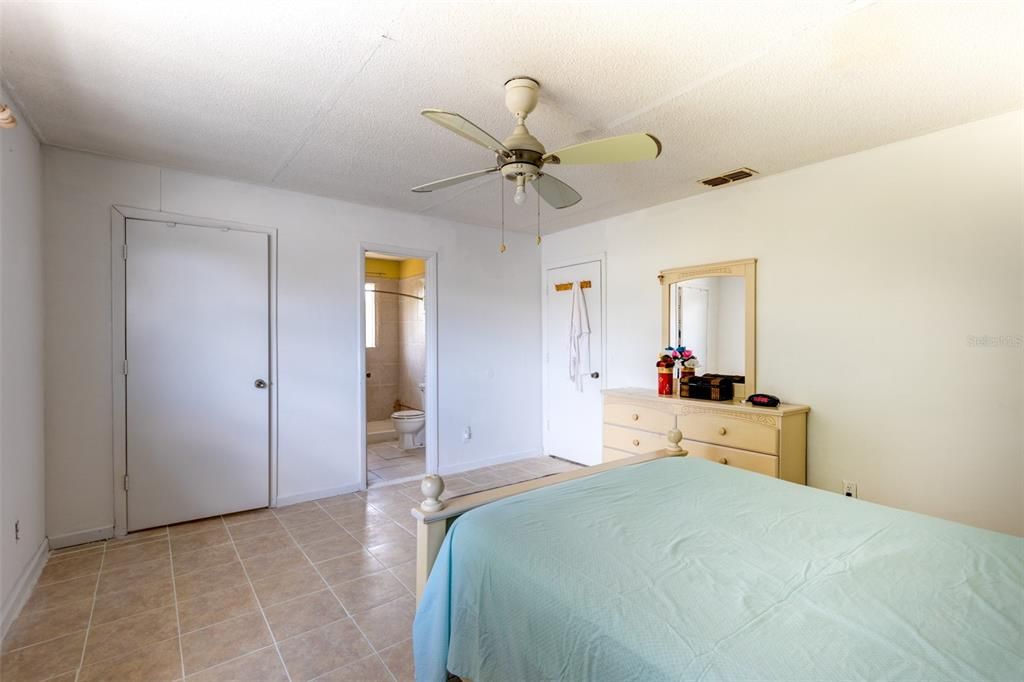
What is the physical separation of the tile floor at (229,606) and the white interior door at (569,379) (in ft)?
6.82

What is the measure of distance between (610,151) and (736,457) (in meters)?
2.19

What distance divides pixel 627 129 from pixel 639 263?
181 cm

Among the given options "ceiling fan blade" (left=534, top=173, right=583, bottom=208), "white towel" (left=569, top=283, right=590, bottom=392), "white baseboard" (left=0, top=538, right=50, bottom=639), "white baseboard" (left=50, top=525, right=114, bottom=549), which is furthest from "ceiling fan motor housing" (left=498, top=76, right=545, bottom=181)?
"white baseboard" (left=50, top=525, right=114, bottom=549)

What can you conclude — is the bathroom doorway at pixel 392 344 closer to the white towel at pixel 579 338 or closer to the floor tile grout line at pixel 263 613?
the white towel at pixel 579 338

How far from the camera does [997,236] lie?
→ 2424 millimetres

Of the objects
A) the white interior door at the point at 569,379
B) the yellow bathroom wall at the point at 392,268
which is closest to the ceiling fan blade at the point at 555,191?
the white interior door at the point at 569,379

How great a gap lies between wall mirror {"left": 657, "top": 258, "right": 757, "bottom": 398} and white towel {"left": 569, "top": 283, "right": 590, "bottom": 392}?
35.5 inches

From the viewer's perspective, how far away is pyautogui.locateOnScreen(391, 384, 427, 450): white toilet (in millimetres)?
5395

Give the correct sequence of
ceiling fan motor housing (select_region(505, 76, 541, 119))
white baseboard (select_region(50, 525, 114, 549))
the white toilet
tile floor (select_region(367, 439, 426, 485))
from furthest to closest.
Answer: the white toilet < tile floor (select_region(367, 439, 426, 485)) < white baseboard (select_region(50, 525, 114, 549)) < ceiling fan motor housing (select_region(505, 76, 541, 119))

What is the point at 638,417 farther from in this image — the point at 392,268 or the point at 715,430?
the point at 392,268

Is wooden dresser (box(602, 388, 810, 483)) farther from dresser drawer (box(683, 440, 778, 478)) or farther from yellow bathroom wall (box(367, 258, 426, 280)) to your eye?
→ yellow bathroom wall (box(367, 258, 426, 280))

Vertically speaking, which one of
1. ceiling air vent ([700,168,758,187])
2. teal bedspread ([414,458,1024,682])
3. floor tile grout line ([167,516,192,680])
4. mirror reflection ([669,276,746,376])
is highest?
ceiling air vent ([700,168,758,187])

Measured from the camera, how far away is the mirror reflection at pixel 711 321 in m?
3.54

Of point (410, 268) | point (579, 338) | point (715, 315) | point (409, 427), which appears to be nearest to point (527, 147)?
point (715, 315)
